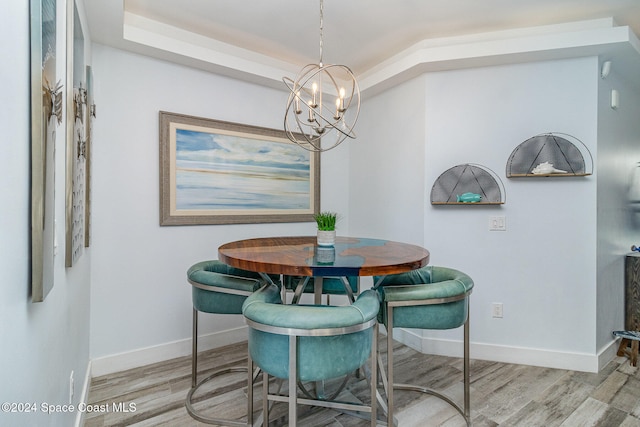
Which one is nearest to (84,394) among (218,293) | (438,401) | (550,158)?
(218,293)

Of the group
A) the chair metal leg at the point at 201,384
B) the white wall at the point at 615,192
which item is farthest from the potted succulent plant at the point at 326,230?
the white wall at the point at 615,192

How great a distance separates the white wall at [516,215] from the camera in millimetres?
2482

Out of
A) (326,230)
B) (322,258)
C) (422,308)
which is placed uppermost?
(326,230)

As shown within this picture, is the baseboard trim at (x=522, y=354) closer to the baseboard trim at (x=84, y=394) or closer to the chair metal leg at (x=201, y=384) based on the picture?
the chair metal leg at (x=201, y=384)

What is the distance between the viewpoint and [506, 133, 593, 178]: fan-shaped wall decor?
2.44 m

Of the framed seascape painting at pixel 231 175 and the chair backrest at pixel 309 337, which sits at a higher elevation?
the framed seascape painting at pixel 231 175

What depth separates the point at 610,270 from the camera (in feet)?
8.81

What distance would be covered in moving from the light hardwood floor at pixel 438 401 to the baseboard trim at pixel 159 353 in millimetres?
59

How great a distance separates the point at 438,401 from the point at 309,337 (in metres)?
1.36

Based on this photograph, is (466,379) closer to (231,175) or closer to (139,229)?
(231,175)

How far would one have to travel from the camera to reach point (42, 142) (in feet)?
2.62

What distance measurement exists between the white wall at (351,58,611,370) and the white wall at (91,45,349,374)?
1.85 meters

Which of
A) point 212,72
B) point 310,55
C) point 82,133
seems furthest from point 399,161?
point 82,133

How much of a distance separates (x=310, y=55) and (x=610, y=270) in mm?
3230
